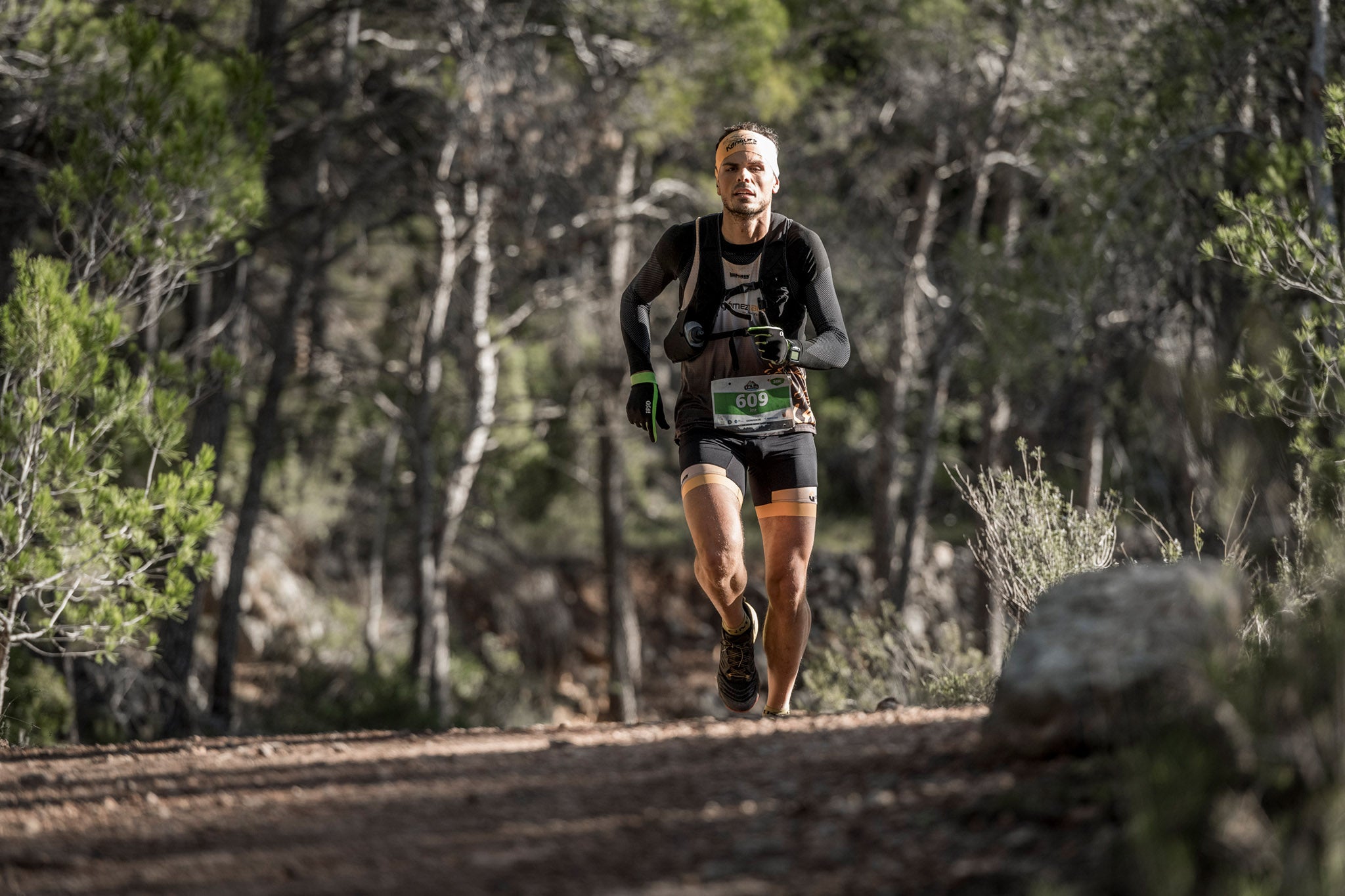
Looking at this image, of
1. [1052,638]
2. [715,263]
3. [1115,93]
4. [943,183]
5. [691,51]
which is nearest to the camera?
[1052,638]

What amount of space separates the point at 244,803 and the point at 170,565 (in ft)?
9.30

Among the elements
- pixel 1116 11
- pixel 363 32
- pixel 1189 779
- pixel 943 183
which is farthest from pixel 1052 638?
pixel 943 183

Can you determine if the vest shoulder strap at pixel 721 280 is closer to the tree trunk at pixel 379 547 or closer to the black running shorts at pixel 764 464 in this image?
the black running shorts at pixel 764 464

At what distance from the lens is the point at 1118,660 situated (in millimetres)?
2848

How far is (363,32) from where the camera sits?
13086 millimetres

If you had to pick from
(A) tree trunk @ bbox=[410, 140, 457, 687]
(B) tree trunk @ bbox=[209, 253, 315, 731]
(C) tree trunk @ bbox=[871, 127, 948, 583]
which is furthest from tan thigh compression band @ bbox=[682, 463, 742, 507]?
(C) tree trunk @ bbox=[871, 127, 948, 583]

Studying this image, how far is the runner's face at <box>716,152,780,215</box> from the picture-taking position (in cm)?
505

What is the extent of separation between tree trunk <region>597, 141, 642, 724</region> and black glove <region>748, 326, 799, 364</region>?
1038 centimetres

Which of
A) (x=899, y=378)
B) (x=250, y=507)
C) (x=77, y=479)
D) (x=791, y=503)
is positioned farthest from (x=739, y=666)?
(x=899, y=378)

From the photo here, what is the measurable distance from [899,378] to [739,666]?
35.4 ft

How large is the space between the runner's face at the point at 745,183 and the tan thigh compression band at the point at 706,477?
1049 mm

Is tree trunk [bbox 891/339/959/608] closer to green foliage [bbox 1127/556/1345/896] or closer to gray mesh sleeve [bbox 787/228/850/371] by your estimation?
gray mesh sleeve [bbox 787/228/850/371]

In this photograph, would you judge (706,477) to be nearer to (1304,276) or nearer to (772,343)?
(772,343)

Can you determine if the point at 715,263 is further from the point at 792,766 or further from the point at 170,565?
the point at 170,565
